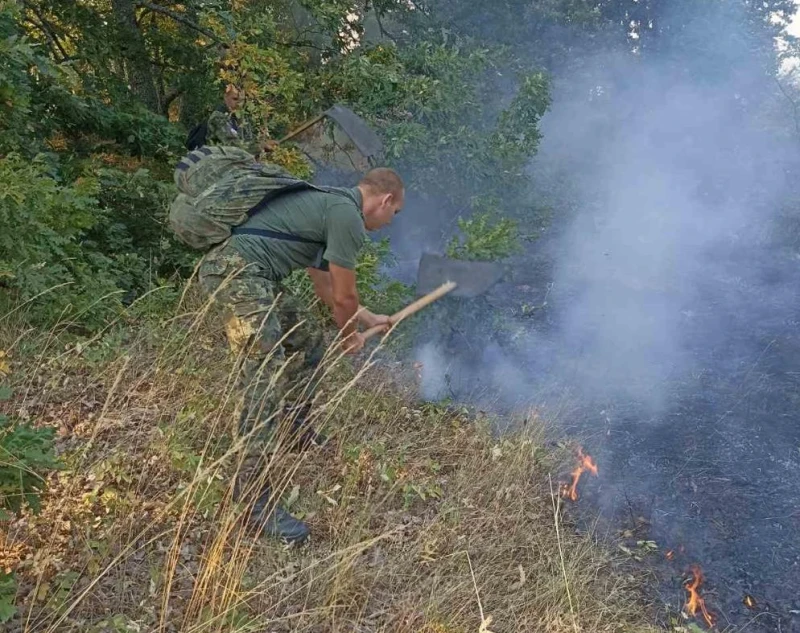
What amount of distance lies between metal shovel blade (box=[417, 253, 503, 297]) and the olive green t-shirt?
5.00 ft

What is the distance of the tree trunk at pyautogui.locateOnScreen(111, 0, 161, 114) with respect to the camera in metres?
6.36

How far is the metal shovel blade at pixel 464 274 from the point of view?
4.49 m

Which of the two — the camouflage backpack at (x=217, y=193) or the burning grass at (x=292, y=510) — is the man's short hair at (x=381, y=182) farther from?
the burning grass at (x=292, y=510)

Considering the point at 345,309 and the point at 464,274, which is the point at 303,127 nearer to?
the point at 464,274

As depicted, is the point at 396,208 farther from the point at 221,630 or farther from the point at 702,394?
the point at 702,394

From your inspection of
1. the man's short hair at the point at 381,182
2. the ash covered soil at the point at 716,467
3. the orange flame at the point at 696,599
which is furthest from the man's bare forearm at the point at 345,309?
the orange flame at the point at 696,599

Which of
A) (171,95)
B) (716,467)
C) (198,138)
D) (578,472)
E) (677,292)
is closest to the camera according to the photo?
(578,472)

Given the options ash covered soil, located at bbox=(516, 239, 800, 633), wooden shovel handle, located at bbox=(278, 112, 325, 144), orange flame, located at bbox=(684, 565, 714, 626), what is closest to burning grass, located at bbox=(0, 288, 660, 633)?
orange flame, located at bbox=(684, 565, 714, 626)

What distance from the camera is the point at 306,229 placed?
10.1ft

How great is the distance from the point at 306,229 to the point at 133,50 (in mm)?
4739

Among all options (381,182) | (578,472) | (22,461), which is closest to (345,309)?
(381,182)

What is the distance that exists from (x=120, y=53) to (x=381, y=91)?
2951 millimetres

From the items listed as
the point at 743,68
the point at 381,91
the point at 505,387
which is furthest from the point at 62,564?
the point at 743,68

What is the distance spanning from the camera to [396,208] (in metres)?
3.21
